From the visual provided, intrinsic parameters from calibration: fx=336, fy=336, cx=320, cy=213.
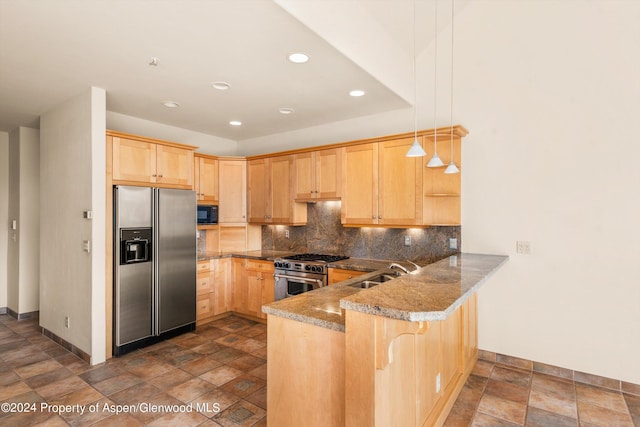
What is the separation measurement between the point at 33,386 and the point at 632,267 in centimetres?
524

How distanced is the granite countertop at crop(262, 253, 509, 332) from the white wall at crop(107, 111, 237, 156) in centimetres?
356

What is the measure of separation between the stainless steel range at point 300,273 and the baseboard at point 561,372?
188cm

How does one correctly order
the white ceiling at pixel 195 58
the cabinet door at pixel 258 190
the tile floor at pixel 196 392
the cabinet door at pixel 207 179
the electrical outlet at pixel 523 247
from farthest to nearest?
the cabinet door at pixel 258 190 → the cabinet door at pixel 207 179 → the electrical outlet at pixel 523 247 → the tile floor at pixel 196 392 → the white ceiling at pixel 195 58

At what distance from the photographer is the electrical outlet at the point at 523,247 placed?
324cm

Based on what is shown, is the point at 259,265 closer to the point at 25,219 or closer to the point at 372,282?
the point at 372,282

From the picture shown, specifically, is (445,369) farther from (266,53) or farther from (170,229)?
(170,229)

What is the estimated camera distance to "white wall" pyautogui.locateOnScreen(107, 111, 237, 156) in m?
4.25

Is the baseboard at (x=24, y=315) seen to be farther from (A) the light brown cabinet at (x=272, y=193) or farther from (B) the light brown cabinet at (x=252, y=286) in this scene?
(A) the light brown cabinet at (x=272, y=193)

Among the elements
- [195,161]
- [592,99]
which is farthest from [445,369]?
[195,161]

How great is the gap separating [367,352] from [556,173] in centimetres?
271

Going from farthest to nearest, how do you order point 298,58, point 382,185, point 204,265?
point 204,265, point 382,185, point 298,58

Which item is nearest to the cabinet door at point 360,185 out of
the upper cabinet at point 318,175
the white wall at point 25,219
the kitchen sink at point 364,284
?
the upper cabinet at point 318,175

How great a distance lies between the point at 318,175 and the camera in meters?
4.35

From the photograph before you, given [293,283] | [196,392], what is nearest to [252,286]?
[293,283]
